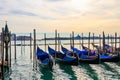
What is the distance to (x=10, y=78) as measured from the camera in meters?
21.1

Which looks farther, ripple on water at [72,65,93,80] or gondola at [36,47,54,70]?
gondola at [36,47,54,70]

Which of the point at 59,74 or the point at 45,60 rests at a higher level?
the point at 45,60

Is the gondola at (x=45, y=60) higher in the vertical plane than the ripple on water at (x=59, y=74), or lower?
higher

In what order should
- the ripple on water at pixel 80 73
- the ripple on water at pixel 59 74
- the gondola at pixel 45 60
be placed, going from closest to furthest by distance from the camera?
the ripple on water at pixel 59 74, the ripple on water at pixel 80 73, the gondola at pixel 45 60

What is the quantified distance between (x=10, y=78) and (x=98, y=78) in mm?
6244

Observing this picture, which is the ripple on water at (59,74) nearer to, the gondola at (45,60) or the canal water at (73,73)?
the canal water at (73,73)

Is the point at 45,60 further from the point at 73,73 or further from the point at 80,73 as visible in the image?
the point at 80,73

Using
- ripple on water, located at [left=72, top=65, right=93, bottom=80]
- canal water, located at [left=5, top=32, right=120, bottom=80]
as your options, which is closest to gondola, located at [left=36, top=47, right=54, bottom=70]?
canal water, located at [left=5, top=32, right=120, bottom=80]

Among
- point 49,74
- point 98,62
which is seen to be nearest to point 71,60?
point 98,62

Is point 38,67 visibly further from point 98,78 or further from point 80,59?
point 98,78

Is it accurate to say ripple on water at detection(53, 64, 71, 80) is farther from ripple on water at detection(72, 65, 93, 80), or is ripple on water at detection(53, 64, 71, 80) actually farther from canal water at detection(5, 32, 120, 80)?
ripple on water at detection(72, 65, 93, 80)

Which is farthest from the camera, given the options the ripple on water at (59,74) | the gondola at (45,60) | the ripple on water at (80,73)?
the gondola at (45,60)

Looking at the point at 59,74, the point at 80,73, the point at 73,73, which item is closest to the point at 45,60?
the point at 59,74

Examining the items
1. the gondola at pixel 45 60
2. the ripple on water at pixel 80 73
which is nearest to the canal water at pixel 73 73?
the ripple on water at pixel 80 73
